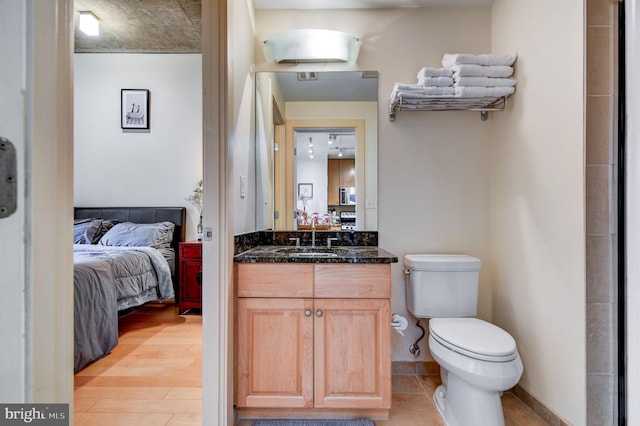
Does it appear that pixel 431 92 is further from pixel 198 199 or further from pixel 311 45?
pixel 198 199

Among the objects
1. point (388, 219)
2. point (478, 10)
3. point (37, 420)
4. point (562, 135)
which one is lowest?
point (37, 420)

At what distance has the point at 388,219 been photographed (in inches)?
82.0

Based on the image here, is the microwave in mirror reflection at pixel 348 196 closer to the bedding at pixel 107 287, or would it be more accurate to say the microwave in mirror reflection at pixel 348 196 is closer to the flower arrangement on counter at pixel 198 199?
the bedding at pixel 107 287

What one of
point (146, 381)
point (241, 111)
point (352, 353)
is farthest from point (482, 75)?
point (146, 381)

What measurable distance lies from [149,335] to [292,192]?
5.93 ft

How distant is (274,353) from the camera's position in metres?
1.55

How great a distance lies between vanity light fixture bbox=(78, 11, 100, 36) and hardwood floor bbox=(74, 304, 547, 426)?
2.79 metres

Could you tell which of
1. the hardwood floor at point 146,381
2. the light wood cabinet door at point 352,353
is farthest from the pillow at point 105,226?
the light wood cabinet door at point 352,353

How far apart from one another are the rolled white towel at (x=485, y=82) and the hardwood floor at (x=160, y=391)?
1819mm

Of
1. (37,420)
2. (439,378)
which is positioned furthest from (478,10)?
(37,420)

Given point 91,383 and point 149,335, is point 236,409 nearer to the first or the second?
point 91,383

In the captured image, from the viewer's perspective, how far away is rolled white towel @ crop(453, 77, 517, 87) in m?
1.76

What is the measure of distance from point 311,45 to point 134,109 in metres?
2.68

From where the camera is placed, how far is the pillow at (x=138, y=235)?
3166mm
